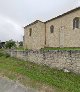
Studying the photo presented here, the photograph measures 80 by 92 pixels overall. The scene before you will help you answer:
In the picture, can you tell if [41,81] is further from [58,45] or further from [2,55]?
[2,55]

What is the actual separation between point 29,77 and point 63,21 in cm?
1674

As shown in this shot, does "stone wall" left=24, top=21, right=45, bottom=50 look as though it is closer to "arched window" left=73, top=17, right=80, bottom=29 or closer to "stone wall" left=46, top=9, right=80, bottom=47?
"stone wall" left=46, top=9, right=80, bottom=47

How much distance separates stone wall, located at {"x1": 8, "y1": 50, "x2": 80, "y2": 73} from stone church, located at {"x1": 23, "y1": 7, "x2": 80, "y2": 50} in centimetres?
713

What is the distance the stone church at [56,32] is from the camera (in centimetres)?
2871

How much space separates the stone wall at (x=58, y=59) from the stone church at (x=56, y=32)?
281 inches

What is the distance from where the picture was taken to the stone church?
28.7 meters

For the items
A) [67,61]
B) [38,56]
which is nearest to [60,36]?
[38,56]

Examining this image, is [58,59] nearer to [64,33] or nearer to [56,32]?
[64,33]

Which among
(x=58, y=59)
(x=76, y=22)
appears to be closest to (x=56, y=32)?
(x=76, y=22)

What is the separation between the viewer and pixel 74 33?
94.2ft

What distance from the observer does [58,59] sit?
60.2ft

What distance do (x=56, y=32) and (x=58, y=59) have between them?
15.8m

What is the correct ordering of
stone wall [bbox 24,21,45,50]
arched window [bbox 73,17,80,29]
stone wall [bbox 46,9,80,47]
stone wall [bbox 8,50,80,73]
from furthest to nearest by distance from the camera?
stone wall [bbox 24,21,45,50] → arched window [bbox 73,17,80,29] → stone wall [bbox 46,9,80,47] → stone wall [bbox 8,50,80,73]

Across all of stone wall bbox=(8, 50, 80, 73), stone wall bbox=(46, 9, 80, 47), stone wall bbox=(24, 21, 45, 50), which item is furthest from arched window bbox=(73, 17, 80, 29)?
stone wall bbox=(24, 21, 45, 50)
